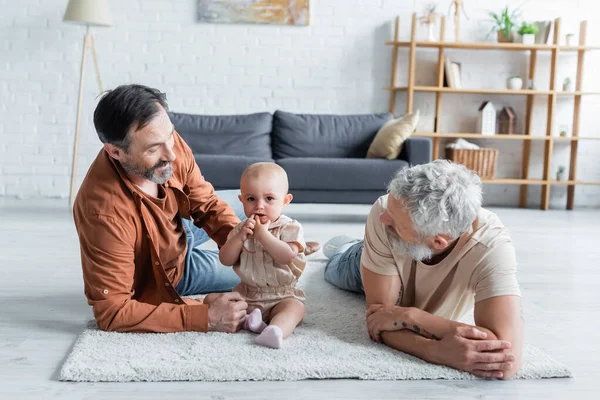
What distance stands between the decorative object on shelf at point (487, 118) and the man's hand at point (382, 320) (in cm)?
443

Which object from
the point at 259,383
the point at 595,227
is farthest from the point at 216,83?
the point at 259,383

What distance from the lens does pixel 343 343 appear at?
6.84 feet

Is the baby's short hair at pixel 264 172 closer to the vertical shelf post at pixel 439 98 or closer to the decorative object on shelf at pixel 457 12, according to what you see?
the vertical shelf post at pixel 439 98

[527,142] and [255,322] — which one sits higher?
[527,142]

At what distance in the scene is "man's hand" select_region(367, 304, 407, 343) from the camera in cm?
196

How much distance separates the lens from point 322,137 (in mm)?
5496

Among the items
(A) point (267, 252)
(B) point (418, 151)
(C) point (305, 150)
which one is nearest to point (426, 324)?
(A) point (267, 252)

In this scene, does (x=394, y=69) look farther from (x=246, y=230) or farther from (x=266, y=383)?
(x=266, y=383)

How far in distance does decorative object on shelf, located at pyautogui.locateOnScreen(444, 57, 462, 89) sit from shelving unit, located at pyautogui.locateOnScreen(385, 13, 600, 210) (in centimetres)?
4

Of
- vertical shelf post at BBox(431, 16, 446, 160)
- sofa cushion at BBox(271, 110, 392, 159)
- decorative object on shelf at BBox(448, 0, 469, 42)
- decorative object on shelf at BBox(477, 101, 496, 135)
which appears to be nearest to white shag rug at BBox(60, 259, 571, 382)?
sofa cushion at BBox(271, 110, 392, 159)

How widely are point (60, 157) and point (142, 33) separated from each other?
131 centimetres

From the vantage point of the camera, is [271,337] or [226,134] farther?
[226,134]

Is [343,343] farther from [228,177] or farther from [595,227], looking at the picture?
[595,227]

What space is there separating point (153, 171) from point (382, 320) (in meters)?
0.79
